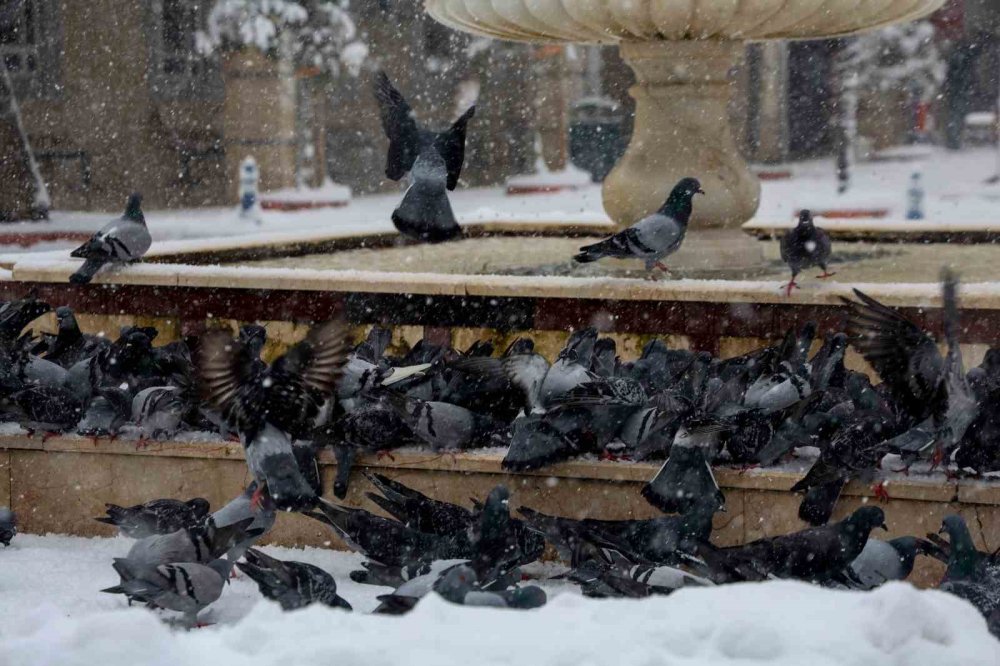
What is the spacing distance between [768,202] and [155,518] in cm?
2067

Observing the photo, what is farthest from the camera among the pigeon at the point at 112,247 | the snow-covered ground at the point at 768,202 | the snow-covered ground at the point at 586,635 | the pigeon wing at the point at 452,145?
the snow-covered ground at the point at 768,202

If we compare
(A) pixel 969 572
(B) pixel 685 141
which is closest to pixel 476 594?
(A) pixel 969 572

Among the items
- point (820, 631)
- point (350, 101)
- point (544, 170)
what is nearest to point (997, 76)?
point (544, 170)

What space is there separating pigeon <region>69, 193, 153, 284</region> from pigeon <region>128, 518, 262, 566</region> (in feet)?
7.70

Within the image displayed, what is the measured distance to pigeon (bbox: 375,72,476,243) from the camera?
6785 millimetres

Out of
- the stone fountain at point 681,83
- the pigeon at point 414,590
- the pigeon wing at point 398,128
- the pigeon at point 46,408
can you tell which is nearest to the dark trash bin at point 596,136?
the stone fountain at point 681,83

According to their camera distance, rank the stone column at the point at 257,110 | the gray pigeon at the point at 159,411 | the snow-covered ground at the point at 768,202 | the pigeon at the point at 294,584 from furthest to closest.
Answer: the stone column at the point at 257,110, the snow-covered ground at the point at 768,202, the gray pigeon at the point at 159,411, the pigeon at the point at 294,584

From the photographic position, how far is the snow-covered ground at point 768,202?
20016 millimetres

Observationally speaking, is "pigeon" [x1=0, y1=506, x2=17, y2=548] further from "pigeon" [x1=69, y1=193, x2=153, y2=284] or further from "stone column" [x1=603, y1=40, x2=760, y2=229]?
"stone column" [x1=603, y1=40, x2=760, y2=229]

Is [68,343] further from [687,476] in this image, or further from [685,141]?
[685,141]

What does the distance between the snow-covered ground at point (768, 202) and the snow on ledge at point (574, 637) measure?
11.7 m

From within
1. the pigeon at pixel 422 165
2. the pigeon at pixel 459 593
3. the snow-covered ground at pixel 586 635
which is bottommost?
the pigeon at pixel 459 593

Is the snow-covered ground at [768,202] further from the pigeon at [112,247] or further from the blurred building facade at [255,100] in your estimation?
the pigeon at [112,247]

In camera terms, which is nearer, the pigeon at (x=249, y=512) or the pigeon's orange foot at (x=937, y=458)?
the pigeon's orange foot at (x=937, y=458)
